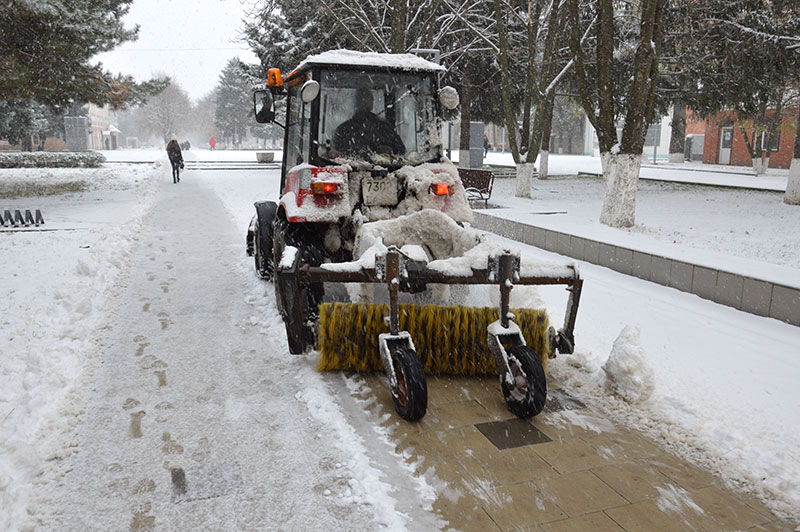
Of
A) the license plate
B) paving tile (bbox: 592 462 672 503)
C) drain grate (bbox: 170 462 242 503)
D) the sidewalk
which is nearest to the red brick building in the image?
the sidewalk

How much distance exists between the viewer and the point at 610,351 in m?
5.15

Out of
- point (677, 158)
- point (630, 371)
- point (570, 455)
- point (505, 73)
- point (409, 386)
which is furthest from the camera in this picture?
point (677, 158)

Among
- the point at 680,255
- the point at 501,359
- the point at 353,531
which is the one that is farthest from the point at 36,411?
the point at 680,255

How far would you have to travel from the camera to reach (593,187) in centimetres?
2130

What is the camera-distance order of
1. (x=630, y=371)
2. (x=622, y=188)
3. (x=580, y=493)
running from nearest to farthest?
1. (x=580, y=493)
2. (x=630, y=371)
3. (x=622, y=188)

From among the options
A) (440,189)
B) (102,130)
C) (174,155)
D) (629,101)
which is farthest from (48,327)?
(102,130)

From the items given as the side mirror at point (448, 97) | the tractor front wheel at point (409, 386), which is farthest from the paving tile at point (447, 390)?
the side mirror at point (448, 97)

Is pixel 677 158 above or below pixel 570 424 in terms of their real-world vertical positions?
above

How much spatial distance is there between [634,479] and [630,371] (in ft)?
3.71

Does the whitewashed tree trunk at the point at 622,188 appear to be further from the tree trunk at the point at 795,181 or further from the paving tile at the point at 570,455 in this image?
the paving tile at the point at 570,455

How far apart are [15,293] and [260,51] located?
1981 cm

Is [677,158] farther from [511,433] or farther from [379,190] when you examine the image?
[511,433]

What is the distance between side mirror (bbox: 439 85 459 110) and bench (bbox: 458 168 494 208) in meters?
8.14

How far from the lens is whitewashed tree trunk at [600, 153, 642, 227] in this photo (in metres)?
10.9
